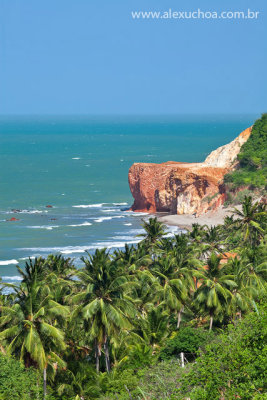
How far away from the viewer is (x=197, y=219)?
14262 cm

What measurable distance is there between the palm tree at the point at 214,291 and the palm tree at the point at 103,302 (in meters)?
11.7

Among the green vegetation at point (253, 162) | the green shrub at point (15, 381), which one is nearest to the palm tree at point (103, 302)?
the green shrub at point (15, 381)

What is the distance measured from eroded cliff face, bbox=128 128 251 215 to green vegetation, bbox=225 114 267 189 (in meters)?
2.98

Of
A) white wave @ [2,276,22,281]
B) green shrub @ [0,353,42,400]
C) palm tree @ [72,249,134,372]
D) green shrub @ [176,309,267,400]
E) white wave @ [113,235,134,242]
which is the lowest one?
white wave @ [2,276,22,281]

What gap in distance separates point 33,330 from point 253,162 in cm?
11749

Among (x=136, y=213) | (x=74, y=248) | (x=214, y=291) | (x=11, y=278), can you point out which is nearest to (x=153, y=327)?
(x=214, y=291)

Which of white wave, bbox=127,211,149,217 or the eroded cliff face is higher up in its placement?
the eroded cliff face

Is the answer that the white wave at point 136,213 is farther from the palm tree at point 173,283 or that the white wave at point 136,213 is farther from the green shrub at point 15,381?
the green shrub at point 15,381

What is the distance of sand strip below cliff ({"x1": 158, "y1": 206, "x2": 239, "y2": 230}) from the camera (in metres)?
137

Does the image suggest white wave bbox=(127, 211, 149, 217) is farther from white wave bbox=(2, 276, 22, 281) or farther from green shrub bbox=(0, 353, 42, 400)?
green shrub bbox=(0, 353, 42, 400)

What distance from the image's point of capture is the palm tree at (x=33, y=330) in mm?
42844

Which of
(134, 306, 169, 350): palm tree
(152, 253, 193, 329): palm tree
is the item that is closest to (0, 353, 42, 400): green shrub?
(134, 306, 169, 350): palm tree

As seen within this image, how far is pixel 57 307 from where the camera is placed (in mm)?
A: 44125

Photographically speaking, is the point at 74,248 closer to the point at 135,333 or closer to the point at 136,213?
the point at 136,213
